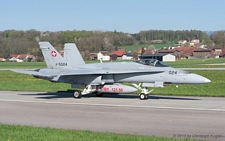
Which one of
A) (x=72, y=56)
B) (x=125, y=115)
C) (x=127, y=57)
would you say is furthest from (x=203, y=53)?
(x=125, y=115)

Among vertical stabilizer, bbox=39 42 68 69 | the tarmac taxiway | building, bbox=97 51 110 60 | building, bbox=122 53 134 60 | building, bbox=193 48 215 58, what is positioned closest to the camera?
the tarmac taxiway

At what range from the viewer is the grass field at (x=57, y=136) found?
407 inches

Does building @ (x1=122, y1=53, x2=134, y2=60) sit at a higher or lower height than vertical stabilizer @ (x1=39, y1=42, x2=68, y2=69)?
lower

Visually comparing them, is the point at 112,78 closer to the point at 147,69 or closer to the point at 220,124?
the point at 147,69

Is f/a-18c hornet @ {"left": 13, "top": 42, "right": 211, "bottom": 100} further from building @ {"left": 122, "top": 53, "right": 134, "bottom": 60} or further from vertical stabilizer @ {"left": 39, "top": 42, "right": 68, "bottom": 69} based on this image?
building @ {"left": 122, "top": 53, "right": 134, "bottom": 60}

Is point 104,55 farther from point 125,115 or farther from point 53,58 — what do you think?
point 125,115

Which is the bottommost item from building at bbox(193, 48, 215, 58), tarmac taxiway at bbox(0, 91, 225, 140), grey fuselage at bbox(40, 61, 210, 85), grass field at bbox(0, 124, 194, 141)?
building at bbox(193, 48, 215, 58)

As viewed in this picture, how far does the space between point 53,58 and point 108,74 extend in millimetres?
3605

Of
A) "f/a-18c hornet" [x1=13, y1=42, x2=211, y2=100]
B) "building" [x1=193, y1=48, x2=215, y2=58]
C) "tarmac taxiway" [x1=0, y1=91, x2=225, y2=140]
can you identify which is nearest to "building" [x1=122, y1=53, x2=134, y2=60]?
"building" [x1=193, y1=48, x2=215, y2=58]

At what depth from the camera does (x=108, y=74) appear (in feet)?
69.0

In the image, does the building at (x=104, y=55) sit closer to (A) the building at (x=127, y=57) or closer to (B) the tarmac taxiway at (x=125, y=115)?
(A) the building at (x=127, y=57)

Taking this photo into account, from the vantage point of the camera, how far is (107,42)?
13075 cm

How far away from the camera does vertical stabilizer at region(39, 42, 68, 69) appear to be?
74.1 ft

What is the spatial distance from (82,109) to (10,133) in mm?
5977
